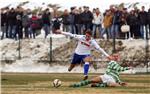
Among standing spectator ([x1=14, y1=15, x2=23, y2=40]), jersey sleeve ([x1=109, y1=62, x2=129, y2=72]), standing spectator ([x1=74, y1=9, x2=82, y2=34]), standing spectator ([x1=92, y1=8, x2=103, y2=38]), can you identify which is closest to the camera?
jersey sleeve ([x1=109, y1=62, x2=129, y2=72])

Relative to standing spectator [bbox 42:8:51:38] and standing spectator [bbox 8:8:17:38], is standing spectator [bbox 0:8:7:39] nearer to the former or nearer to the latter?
standing spectator [bbox 8:8:17:38]

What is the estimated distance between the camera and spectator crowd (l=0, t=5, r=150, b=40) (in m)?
40.3

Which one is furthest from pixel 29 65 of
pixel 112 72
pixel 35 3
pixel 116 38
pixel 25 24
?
pixel 112 72

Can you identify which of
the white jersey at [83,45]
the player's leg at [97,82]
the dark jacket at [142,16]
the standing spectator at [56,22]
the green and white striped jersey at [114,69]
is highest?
the dark jacket at [142,16]

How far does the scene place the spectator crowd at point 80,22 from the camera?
1587 inches

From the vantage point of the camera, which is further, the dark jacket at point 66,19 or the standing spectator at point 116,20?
the dark jacket at point 66,19

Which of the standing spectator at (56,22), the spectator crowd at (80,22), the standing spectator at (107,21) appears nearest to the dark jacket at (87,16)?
the spectator crowd at (80,22)

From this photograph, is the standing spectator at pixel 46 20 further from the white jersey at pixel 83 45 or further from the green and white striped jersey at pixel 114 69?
the green and white striped jersey at pixel 114 69

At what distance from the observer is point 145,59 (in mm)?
42062

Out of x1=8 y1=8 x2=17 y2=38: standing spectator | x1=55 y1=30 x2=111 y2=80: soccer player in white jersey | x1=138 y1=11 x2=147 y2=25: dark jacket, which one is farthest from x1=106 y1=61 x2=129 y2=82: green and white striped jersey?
x1=8 y1=8 x2=17 y2=38: standing spectator

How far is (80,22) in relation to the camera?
41375 millimetres

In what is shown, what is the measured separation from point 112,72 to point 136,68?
55.8 feet

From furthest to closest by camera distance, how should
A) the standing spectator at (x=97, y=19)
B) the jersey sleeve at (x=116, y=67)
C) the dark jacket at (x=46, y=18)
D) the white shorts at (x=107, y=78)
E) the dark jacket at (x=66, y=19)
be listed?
1. the dark jacket at (x=46, y=18)
2. the dark jacket at (x=66, y=19)
3. the standing spectator at (x=97, y=19)
4. the white shorts at (x=107, y=78)
5. the jersey sleeve at (x=116, y=67)

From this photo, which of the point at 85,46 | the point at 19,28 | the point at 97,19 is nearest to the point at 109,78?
the point at 85,46
